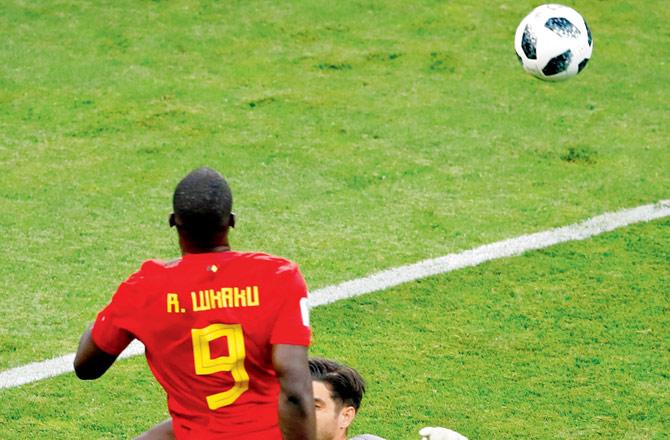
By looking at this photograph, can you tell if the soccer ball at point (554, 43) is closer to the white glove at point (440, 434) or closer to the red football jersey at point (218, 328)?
the white glove at point (440, 434)

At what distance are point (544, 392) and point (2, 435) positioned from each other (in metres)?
2.87

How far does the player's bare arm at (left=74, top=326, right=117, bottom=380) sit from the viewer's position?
13.7 feet

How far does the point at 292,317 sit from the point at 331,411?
3.76ft

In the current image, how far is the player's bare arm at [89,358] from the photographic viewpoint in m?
4.17

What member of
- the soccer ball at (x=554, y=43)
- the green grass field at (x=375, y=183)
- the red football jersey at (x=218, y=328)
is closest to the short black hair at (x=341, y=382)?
the red football jersey at (x=218, y=328)

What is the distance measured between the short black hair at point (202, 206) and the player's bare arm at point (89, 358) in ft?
1.66

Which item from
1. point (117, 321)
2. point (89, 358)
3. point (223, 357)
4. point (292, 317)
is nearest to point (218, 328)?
point (223, 357)

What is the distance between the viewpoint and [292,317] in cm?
398

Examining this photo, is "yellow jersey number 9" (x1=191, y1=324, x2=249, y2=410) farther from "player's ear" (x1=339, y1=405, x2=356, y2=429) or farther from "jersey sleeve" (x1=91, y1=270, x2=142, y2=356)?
"player's ear" (x1=339, y1=405, x2=356, y2=429)

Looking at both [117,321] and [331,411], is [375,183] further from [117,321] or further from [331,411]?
[117,321]

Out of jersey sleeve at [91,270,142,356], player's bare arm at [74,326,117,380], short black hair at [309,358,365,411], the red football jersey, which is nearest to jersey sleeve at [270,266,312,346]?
the red football jersey

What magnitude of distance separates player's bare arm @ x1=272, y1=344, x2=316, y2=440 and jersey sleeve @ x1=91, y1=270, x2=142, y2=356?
51 centimetres

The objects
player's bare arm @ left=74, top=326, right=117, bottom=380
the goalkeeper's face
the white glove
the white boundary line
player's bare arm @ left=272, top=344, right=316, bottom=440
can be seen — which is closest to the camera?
player's bare arm @ left=272, top=344, right=316, bottom=440

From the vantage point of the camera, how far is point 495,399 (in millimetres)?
6684
